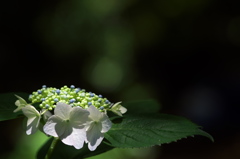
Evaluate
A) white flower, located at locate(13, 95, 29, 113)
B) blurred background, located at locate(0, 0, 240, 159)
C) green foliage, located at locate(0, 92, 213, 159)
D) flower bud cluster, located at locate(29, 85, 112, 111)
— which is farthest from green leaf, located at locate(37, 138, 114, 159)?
blurred background, located at locate(0, 0, 240, 159)

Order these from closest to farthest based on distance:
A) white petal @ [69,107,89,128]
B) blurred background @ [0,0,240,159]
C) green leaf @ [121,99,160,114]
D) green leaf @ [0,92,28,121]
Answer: white petal @ [69,107,89,128], green leaf @ [0,92,28,121], green leaf @ [121,99,160,114], blurred background @ [0,0,240,159]

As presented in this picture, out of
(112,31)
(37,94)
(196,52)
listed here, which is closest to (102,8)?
(112,31)

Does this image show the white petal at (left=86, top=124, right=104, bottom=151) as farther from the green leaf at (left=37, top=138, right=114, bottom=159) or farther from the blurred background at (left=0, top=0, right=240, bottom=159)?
the blurred background at (left=0, top=0, right=240, bottom=159)

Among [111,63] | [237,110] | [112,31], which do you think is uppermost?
[112,31]

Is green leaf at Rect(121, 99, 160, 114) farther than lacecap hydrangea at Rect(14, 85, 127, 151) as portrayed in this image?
Yes

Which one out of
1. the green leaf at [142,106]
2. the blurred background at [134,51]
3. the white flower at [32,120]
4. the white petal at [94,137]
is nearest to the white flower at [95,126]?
the white petal at [94,137]

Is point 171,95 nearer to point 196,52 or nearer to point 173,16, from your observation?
point 196,52

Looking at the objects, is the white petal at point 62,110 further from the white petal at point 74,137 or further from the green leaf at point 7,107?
the green leaf at point 7,107
